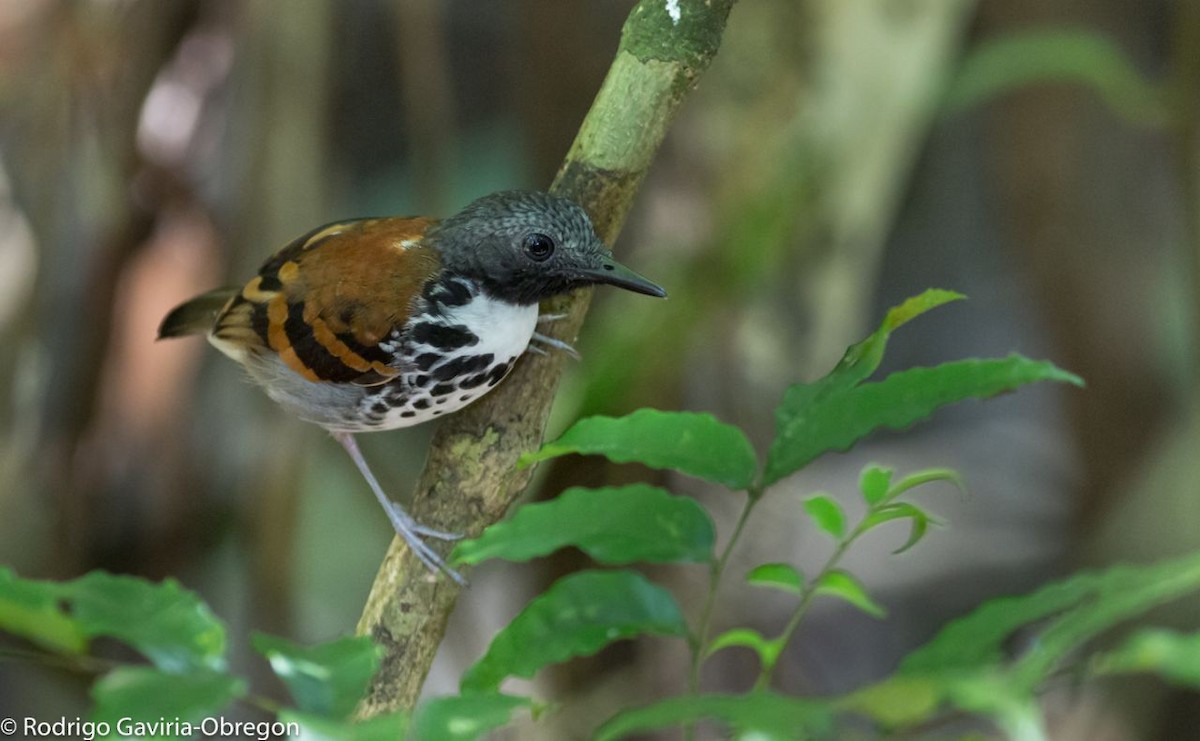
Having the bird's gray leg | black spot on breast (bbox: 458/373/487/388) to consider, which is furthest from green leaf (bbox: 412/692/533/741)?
black spot on breast (bbox: 458/373/487/388)

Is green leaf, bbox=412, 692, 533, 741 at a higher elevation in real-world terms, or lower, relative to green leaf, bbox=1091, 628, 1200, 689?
lower

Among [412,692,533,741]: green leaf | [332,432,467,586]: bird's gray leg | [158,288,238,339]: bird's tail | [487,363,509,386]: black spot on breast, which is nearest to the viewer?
[412,692,533,741]: green leaf

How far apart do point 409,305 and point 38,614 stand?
1.43 meters

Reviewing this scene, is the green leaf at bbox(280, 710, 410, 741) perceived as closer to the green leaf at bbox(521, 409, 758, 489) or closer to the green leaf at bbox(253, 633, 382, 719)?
the green leaf at bbox(253, 633, 382, 719)

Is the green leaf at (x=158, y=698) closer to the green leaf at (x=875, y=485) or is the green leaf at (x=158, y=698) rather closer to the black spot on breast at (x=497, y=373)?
the green leaf at (x=875, y=485)

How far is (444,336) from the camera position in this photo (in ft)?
7.57

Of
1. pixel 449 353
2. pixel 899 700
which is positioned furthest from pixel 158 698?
pixel 449 353

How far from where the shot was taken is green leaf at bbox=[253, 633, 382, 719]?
878 millimetres

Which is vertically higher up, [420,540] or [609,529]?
[609,529]

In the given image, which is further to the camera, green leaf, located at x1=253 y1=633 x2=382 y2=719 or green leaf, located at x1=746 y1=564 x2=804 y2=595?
green leaf, located at x1=746 y1=564 x2=804 y2=595

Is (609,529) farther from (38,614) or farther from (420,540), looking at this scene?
(420,540)

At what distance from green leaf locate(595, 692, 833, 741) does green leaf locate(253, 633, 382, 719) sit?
206 mm

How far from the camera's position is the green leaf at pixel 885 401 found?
1103mm

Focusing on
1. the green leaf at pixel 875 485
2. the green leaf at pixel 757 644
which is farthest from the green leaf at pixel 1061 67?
the green leaf at pixel 757 644
